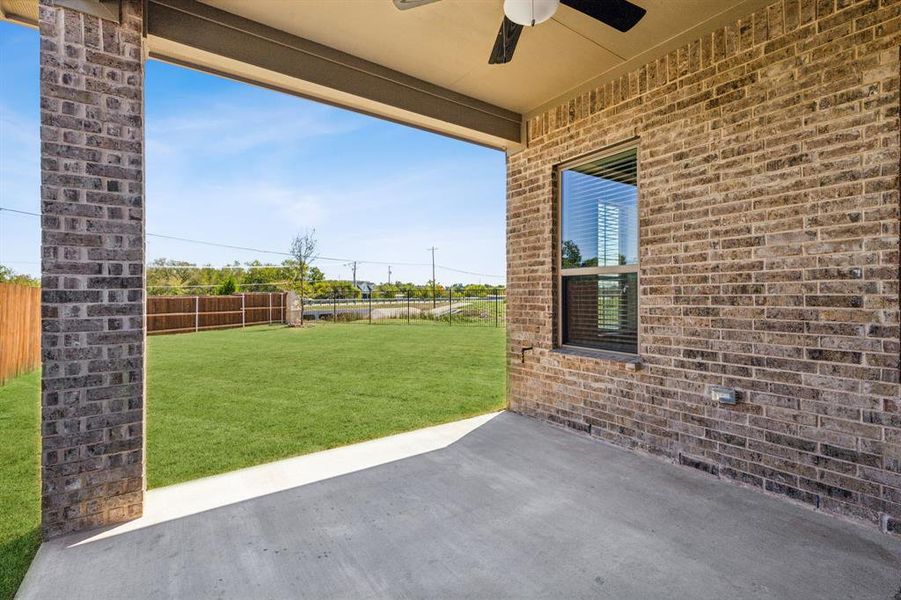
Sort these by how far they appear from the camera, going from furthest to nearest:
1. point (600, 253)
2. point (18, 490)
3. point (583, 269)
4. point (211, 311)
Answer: point (211, 311) < point (583, 269) < point (600, 253) < point (18, 490)

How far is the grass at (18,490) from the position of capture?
185cm

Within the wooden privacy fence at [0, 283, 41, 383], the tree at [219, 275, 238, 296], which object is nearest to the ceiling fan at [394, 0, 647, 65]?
the wooden privacy fence at [0, 283, 41, 383]

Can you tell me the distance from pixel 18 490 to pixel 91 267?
1.61 m

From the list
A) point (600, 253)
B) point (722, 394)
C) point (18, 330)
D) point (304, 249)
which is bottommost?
point (722, 394)

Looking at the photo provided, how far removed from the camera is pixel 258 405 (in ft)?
15.4

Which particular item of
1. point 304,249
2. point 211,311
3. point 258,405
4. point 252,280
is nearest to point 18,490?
point 258,405

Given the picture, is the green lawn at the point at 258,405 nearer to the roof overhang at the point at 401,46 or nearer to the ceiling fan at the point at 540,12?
the roof overhang at the point at 401,46

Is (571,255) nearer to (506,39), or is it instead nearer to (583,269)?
(583,269)

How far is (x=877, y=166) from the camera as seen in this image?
207 cm

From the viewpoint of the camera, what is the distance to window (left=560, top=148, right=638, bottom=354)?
338 centimetres

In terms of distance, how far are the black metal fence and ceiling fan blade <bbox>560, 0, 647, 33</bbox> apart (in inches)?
524

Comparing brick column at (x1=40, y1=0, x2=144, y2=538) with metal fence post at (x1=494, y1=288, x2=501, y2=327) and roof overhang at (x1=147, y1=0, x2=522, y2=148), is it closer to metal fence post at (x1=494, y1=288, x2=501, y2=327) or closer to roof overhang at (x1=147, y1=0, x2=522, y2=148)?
roof overhang at (x1=147, y1=0, x2=522, y2=148)

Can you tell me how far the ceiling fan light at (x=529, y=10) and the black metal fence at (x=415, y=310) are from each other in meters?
13.5

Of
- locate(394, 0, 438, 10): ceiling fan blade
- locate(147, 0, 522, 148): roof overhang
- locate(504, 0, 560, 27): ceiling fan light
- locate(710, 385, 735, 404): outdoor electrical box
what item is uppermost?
locate(147, 0, 522, 148): roof overhang
